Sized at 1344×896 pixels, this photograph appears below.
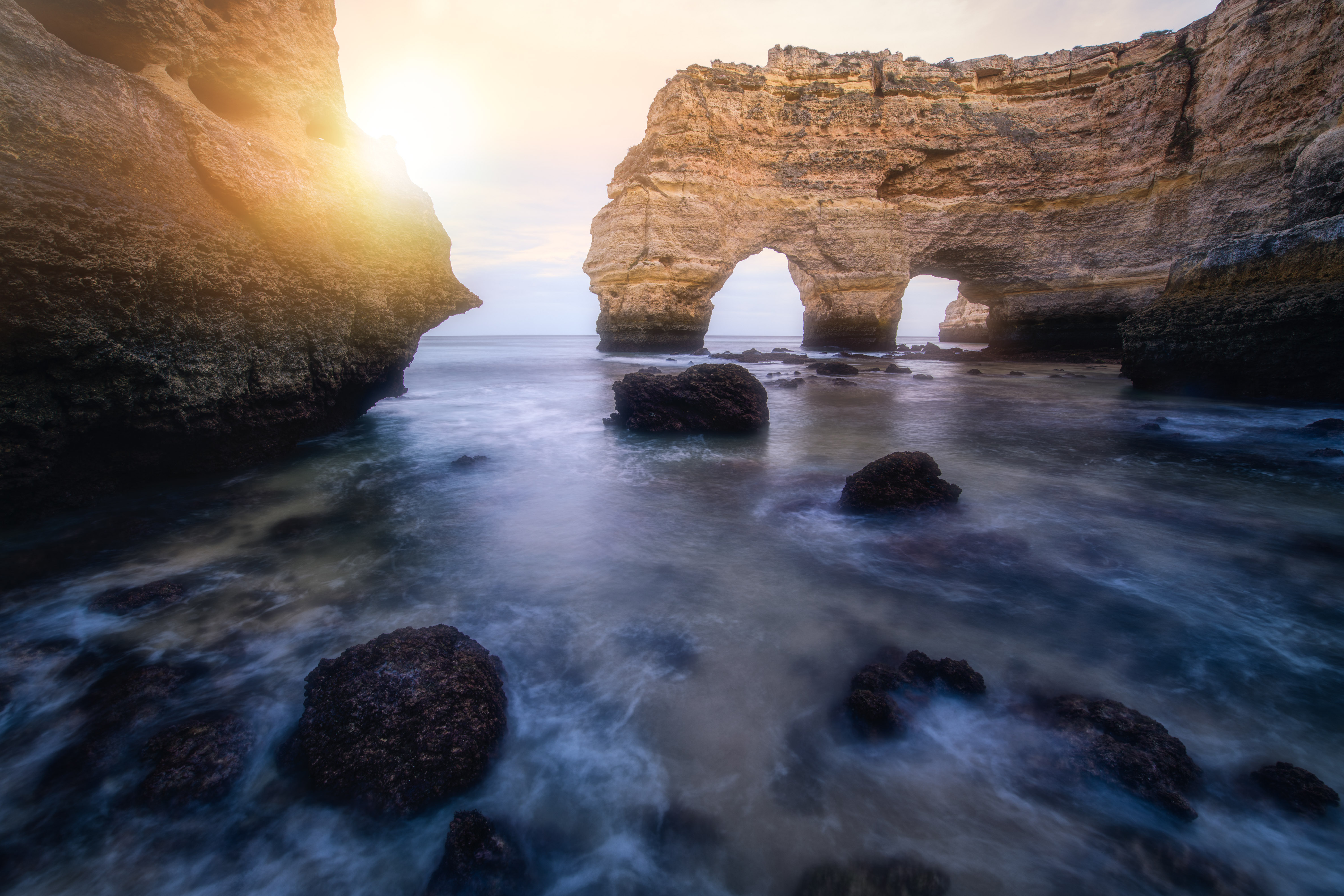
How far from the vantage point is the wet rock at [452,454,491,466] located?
5914 millimetres

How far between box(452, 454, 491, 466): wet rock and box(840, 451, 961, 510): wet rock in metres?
4.06

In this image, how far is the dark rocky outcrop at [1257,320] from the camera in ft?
23.3

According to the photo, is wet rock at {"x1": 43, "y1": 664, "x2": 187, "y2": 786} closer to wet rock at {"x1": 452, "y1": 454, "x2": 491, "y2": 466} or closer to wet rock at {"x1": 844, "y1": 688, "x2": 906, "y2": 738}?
wet rock at {"x1": 844, "y1": 688, "x2": 906, "y2": 738}

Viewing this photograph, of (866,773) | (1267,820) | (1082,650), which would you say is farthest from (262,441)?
(1267,820)

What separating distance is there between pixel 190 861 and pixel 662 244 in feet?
64.5

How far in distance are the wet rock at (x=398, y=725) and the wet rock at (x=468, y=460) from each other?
395 centimetres

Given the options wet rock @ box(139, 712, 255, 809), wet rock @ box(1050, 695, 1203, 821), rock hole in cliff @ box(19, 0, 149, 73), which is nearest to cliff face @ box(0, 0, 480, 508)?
rock hole in cliff @ box(19, 0, 149, 73)

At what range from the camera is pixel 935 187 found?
1886cm

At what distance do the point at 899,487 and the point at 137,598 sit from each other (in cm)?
504

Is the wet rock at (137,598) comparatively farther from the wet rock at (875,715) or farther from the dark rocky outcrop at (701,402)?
the dark rocky outcrop at (701,402)

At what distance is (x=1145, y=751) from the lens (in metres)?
1.79

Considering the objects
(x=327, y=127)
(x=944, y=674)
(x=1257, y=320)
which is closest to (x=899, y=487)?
(x=944, y=674)

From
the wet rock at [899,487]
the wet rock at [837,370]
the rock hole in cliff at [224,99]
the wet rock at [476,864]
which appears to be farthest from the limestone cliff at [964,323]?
the wet rock at [476,864]

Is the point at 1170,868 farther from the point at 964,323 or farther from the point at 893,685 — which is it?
the point at 964,323
